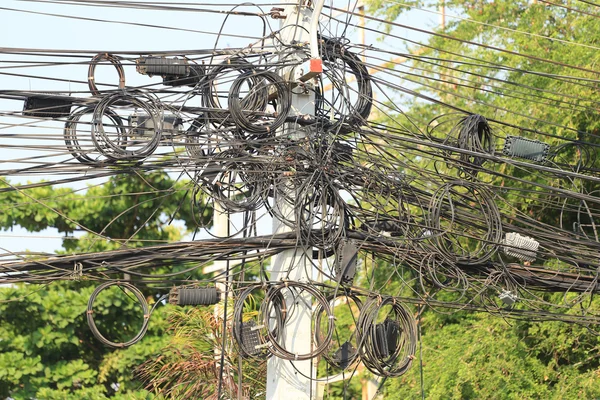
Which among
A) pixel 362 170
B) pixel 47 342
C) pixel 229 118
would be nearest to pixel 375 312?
pixel 362 170

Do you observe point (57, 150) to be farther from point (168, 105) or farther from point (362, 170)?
point (362, 170)

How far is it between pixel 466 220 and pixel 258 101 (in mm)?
2359

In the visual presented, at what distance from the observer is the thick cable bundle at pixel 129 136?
25.6ft

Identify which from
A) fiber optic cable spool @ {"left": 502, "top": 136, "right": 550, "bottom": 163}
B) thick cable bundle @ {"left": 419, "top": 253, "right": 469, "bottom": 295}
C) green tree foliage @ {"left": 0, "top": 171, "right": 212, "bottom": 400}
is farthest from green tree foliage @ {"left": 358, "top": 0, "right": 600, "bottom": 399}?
green tree foliage @ {"left": 0, "top": 171, "right": 212, "bottom": 400}

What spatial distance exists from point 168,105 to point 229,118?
513 millimetres

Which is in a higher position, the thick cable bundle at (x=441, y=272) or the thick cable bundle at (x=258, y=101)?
the thick cable bundle at (x=258, y=101)

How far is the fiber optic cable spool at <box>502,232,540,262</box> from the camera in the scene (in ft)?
30.3

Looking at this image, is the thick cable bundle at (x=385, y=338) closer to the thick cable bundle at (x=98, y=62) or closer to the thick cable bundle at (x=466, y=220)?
the thick cable bundle at (x=466, y=220)

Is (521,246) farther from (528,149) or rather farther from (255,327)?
(255,327)

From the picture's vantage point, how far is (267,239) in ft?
26.1

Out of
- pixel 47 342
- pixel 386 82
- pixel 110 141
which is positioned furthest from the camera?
pixel 47 342

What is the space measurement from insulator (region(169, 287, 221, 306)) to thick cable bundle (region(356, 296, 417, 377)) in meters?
1.15

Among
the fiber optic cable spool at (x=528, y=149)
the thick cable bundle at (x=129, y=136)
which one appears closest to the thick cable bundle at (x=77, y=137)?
the thick cable bundle at (x=129, y=136)

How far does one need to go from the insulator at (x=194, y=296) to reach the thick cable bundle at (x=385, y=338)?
115cm
